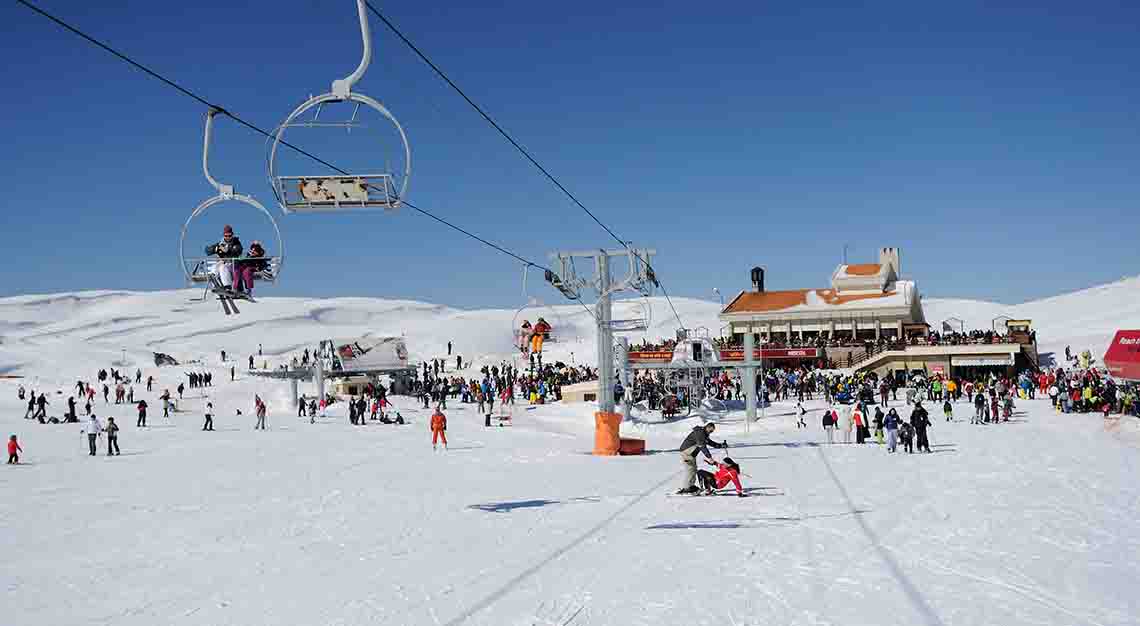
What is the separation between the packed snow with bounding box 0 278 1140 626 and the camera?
8.15 metres

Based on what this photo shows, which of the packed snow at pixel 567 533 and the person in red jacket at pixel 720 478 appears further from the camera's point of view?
the person in red jacket at pixel 720 478

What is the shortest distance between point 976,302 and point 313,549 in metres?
153

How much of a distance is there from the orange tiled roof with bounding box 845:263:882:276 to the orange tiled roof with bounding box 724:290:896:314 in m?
2.20

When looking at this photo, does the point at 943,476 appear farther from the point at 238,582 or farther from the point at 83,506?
the point at 83,506

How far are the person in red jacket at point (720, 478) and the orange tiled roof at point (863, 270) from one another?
5772 centimetres

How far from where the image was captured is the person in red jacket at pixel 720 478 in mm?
14883

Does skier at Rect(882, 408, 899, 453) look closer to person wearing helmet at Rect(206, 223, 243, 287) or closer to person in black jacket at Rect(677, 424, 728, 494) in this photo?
person in black jacket at Rect(677, 424, 728, 494)

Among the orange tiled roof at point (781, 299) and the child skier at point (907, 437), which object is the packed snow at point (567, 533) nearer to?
the child skier at point (907, 437)

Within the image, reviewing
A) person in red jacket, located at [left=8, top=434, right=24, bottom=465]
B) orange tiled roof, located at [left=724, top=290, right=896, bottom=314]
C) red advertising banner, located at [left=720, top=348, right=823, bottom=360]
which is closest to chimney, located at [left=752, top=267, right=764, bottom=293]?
orange tiled roof, located at [left=724, top=290, right=896, bottom=314]

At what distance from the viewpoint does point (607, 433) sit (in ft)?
75.7

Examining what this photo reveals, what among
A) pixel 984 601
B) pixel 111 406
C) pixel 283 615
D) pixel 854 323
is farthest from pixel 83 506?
pixel 854 323

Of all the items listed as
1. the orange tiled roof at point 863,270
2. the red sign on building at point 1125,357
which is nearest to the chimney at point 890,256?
the orange tiled roof at point 863,270

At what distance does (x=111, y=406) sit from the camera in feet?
143

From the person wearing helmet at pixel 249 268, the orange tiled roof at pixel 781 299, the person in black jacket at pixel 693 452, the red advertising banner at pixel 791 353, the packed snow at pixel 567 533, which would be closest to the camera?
the packed snow at pixel 567 533
